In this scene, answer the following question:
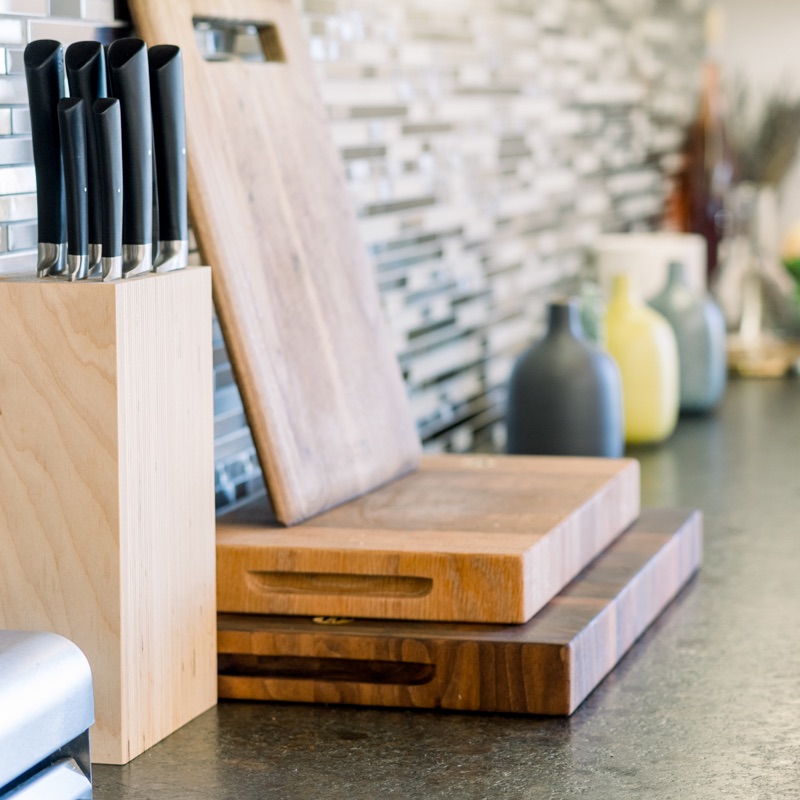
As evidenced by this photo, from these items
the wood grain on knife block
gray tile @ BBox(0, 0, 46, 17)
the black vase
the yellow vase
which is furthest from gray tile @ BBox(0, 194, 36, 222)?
the yellow vase

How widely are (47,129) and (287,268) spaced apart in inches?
11.8

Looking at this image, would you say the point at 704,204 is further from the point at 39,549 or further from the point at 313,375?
the point at 39,549

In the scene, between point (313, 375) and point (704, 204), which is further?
point (704, 204)

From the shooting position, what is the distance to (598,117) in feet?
7.43

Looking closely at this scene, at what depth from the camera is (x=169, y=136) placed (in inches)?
32.4

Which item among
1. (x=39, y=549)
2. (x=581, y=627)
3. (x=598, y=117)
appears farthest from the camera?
(x=598, y=117)

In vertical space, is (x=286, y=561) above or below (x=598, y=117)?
below

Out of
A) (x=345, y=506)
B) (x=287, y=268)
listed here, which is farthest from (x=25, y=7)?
(x=345, y=506)

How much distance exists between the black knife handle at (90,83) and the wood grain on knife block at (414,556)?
0.76 ft

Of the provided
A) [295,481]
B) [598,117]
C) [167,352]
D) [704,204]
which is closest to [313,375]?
[295,481]

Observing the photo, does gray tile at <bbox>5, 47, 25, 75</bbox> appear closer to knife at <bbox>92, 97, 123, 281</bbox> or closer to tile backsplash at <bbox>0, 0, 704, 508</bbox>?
tile backsplash at <bbox>0, 0, 704, 508</bbox>

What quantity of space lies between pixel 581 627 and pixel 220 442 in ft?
1.18

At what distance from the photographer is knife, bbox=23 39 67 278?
780mm

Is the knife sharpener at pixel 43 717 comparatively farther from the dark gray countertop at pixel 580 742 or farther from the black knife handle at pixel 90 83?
the black knife handle at pixel 90 83
